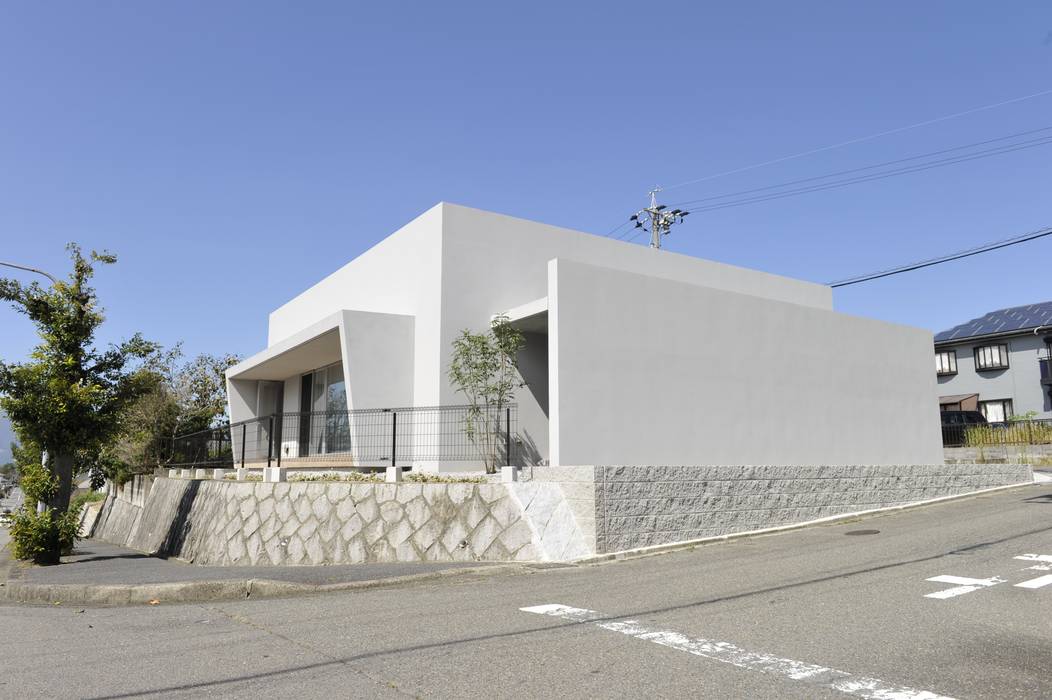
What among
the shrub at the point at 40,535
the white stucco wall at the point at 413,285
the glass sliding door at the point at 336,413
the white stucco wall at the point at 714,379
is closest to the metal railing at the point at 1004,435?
the white stucco wall at the point at 714,379

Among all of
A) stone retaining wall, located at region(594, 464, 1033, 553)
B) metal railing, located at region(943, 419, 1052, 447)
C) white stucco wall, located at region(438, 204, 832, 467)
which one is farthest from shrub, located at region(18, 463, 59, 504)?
metal railing, located at region(943, 419, 1052, 447)

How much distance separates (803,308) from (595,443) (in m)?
7.29

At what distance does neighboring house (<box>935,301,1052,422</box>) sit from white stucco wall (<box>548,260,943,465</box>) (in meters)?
19.5

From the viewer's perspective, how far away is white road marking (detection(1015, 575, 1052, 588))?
807 cm

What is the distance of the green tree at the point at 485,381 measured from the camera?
15242 millimetres

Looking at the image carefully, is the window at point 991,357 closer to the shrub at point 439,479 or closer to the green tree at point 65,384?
the shrub at point 439,479

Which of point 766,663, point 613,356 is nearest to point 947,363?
point 613,356

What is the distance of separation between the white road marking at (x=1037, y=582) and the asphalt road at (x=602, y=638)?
4.7 inches

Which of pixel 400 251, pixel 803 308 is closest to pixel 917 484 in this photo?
pixel 803 308

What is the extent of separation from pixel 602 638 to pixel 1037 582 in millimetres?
5514

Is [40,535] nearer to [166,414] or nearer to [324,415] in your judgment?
[324,415]

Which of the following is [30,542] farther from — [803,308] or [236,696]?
[803,308]

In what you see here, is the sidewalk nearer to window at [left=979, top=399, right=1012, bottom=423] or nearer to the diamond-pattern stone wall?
the diamond-pattern stone wall

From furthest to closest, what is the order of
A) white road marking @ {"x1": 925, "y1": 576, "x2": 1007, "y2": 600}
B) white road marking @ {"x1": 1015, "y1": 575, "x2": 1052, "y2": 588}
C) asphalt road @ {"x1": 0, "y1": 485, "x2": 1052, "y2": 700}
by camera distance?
white road marking @ {"x1": 1015, "y1": 575, "x2": 1052, "y2": 588}
white road marking @ {"x1": 925, "y1": 576, "x2": 1007, "y2": 600}
asphalt road @ {"x1": 0, "y1": 485, "x2": 1052, "y2": 700}
